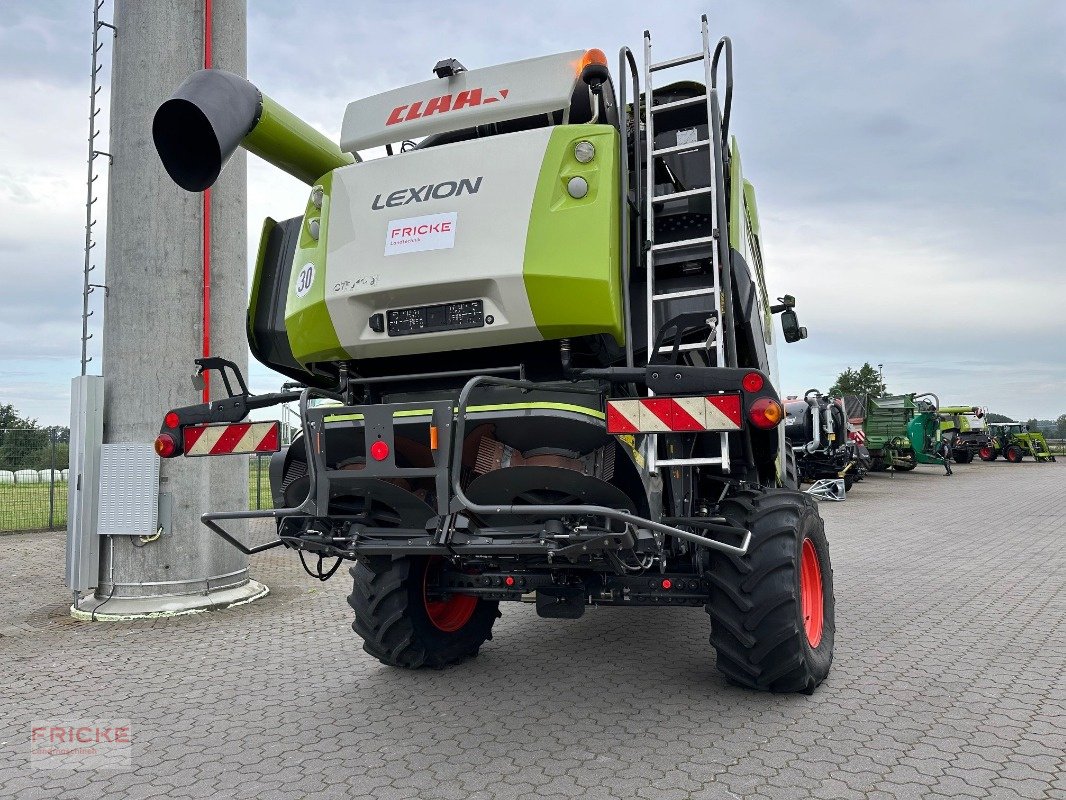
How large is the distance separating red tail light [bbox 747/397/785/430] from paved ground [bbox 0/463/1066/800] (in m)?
1.44

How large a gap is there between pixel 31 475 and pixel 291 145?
11.9 meters

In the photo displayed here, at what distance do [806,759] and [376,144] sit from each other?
143 inches

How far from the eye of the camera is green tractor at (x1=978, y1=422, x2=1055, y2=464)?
36250 millimetres

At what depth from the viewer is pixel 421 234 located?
408 centimetres

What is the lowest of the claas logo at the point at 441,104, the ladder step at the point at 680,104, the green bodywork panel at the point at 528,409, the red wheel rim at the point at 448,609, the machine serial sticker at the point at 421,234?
the red wheel rim at the point at 448,609

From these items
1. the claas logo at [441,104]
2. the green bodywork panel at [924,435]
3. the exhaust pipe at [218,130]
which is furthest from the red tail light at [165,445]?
the green bodywork panel at [924,435]

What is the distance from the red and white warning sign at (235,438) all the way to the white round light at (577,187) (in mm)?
1969

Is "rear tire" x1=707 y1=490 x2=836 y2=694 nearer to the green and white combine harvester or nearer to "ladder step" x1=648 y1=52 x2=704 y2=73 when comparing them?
the green and white combine harvester

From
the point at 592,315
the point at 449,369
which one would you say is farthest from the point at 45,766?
the point at 592,315

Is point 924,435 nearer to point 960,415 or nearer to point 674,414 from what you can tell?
point 960,415

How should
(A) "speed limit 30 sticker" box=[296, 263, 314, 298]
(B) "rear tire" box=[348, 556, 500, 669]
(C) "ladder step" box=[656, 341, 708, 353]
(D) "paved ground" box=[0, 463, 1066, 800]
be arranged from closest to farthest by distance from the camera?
1. (D) "paved ground" box=[0, 463, 1066, 800]
2. (C) "ladder step" box=[656, 341, 708, 353]
3. (A) "speed limit 30 sticker" box=[296, 263, 314, 298]
4. (B) "rear tire" box=[348, 556, 500, 669]

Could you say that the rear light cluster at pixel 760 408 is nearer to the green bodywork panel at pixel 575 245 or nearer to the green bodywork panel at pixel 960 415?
the green bodywork panel at pixel 575 245

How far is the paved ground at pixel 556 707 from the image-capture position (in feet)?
11.5

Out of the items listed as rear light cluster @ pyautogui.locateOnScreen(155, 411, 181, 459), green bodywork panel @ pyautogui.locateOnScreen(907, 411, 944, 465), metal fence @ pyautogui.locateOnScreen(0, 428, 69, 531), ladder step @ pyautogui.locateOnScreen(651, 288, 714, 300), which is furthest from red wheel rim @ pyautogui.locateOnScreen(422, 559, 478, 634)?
green bodywork panel @ pyautogui.locateOnScreen(907, 411, 944, 465)
